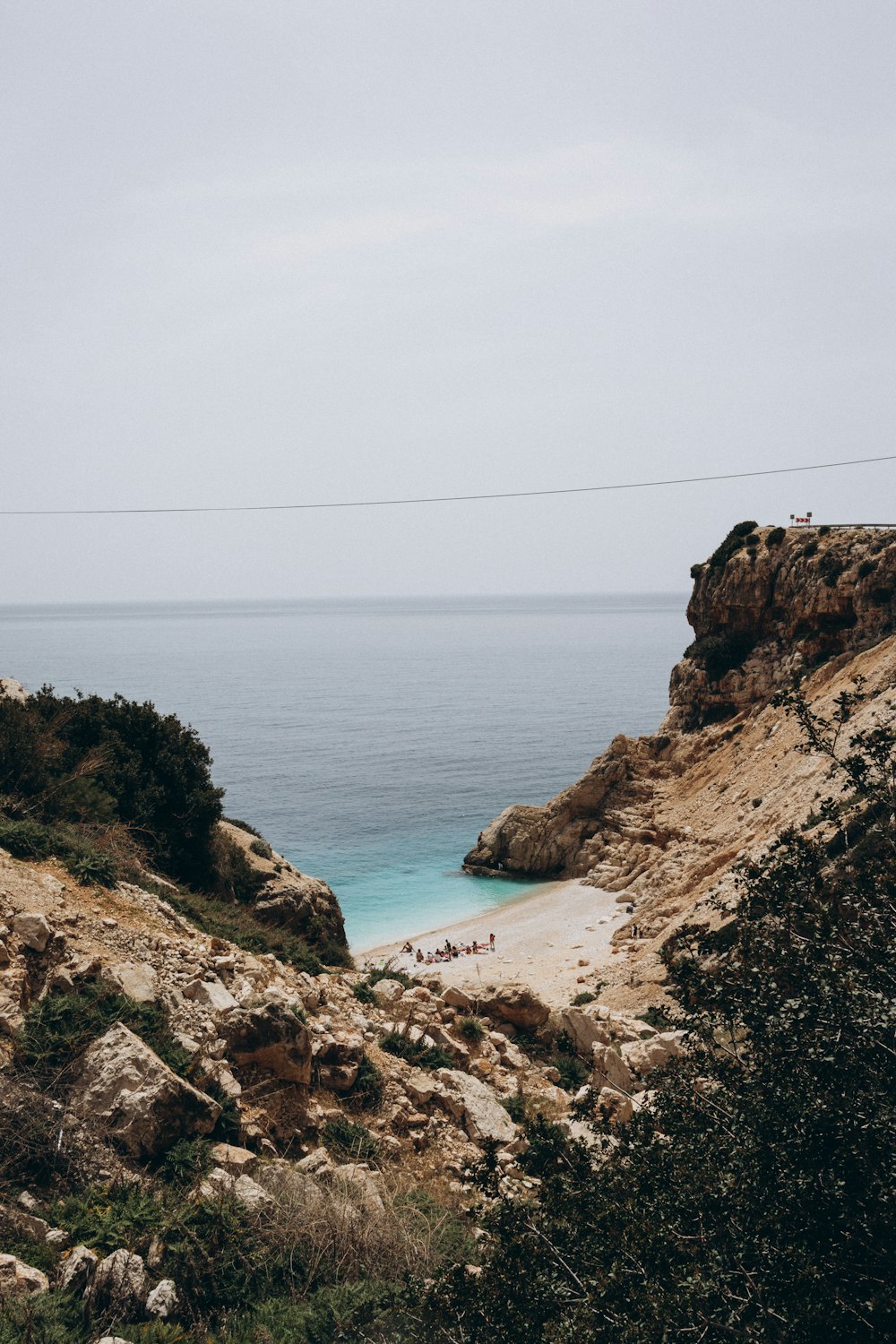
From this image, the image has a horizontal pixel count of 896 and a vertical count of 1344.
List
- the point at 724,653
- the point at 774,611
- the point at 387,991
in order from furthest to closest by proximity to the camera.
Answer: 1. the point at 724,653
2. the point at 774,611
3. the point at 387,991

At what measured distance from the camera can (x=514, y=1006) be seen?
17.4 m

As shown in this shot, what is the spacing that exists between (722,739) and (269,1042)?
3340 cm

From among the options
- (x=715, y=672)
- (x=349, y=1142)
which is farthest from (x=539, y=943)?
(x=349, y=1142)

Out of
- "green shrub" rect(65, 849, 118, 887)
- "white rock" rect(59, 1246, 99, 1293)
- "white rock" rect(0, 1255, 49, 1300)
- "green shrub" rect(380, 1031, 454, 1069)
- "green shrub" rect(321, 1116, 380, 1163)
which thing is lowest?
"green shrub" rect(380, 1031, 454, 1069)

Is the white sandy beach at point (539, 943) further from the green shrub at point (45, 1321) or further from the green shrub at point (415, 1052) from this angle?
the green shrub at point (45, 1321)

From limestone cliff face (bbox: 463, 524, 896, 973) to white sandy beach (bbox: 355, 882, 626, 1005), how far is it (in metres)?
1.31

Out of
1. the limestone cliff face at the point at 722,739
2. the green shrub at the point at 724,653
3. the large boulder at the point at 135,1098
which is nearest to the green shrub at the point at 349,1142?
the large boulder at the point at 135,1098

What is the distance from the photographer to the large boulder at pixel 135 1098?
28.8 ft

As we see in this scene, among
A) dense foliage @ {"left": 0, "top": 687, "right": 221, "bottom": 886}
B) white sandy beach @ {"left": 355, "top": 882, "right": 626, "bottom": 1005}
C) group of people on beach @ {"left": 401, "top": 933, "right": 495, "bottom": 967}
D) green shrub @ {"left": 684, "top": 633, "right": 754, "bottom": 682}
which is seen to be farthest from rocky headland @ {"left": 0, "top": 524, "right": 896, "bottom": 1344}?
green shrub @ {"left": 684, "top": 633, "right": 754, "bottom": 682}

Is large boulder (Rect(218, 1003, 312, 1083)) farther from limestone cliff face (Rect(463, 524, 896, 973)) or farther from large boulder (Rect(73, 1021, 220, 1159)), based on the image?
limestone cliff face (Rect(463, 524, 896, 973))

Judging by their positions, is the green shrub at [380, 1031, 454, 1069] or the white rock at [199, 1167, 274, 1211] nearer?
the white rock at [199, 1167, 274, 1211]

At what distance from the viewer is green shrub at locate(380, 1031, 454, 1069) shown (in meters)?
13.4

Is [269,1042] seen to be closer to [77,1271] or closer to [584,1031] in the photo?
[77,1271]

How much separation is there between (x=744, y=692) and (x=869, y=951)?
34866 millimetres
